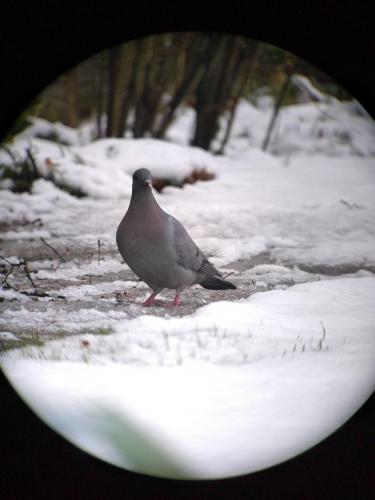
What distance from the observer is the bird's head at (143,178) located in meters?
0.92

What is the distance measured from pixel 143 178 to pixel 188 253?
14 cm

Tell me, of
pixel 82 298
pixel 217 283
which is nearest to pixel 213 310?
pixel 217 283

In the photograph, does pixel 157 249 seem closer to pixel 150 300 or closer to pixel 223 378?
pixel 150 300

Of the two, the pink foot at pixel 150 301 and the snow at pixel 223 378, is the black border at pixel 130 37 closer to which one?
the snow at pixel 223 378

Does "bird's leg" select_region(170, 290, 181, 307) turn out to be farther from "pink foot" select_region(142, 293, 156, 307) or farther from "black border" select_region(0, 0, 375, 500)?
"black border" select_region(0, 0, 375, 500)

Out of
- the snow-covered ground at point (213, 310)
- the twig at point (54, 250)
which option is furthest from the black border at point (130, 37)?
the twig at point (54, 250)

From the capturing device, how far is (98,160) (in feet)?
3.31

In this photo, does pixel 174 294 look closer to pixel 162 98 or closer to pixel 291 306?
pixel 291 306

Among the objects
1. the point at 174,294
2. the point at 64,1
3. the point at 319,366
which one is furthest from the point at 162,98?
the point at 319,366

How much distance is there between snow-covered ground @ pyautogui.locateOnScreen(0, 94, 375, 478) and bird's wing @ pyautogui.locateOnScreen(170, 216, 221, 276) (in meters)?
0.02

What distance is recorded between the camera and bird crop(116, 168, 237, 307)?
0.92 m

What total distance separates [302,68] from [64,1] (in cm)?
39

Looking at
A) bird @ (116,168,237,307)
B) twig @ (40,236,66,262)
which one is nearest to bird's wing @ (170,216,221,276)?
bird @ (116,168,237,307)

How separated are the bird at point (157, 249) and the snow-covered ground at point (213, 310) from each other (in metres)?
0.02
